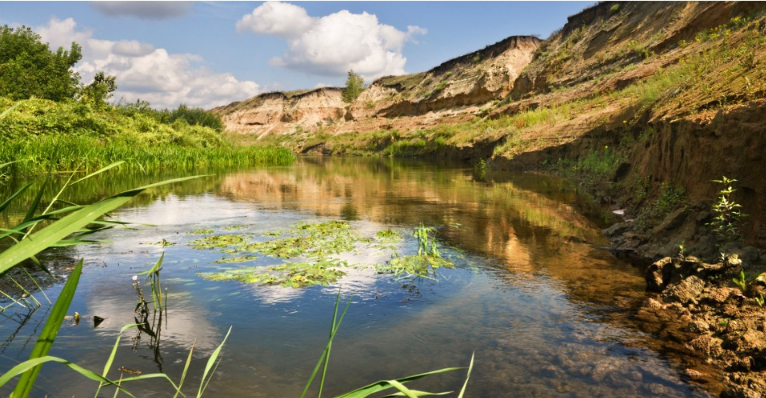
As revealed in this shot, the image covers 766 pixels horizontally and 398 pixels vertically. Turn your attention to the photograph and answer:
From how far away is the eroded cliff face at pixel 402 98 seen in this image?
60.4 m

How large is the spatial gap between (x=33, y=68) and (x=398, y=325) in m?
56.0

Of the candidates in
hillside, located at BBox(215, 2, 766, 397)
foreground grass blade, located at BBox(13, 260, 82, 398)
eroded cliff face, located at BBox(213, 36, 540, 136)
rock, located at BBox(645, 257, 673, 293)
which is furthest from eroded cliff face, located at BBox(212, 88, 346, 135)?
foreground grass blade, located at BBox(13, 260, 82, 398)

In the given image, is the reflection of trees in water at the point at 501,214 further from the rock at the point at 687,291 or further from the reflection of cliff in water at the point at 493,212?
the rock at the point at 687,291

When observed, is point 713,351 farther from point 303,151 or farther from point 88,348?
point 303,151

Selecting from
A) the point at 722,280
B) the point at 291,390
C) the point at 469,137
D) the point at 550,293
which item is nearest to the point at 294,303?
the point at 291,390

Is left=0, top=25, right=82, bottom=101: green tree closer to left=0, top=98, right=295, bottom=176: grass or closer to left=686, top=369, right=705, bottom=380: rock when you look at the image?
left=0, top=98, right=295, bottom=176: grass

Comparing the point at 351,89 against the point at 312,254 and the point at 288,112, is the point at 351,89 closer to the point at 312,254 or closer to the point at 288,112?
the point at 288,112

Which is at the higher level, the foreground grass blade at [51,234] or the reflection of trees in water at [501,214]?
the foreground grass blade at [51,234]

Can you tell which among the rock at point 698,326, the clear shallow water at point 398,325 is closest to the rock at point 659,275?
the clear shallow water at point 398,325

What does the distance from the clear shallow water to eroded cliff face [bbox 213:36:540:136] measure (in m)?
→ 52.2

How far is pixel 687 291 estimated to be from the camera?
5426 mm

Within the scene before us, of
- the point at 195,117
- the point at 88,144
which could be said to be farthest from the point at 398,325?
the point at 195,117

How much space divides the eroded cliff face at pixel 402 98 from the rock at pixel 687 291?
53271mm

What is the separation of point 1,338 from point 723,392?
19.1ft
